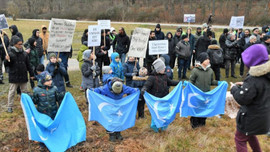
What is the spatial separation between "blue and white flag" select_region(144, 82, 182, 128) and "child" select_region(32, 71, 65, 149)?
1981mm

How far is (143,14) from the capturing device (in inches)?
1885

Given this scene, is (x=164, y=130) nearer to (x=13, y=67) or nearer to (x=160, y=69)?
(x=160, y=69)

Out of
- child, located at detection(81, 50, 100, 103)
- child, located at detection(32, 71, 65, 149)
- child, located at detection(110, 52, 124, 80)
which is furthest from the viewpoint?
child, located at detection(110, 52, 124, 80)

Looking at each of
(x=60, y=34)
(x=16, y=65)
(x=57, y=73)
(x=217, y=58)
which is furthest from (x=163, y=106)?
(x=217, y=58)

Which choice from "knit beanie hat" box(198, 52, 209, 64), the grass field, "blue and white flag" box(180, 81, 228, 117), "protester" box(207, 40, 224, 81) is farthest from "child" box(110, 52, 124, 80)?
"protester" box(207, 40, 224, 81)

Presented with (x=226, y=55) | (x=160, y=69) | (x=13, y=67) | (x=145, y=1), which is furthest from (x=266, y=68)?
(x=145, y=1)

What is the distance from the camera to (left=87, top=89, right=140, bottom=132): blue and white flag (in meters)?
5.26

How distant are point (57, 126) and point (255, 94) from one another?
360 cm

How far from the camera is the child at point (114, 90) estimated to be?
5.08m

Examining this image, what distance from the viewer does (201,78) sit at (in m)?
5.84

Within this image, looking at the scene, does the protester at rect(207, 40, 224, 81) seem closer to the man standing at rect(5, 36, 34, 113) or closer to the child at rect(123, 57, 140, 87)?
the child at rect(123, 57, 140, 87)

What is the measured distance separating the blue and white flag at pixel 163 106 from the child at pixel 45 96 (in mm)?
1981

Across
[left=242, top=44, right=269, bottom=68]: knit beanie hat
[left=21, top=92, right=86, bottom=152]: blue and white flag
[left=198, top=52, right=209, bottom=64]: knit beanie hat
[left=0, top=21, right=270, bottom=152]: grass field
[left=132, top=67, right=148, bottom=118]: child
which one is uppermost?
[left=242, top=44, right=269, bottom=68]: knit beanie hat

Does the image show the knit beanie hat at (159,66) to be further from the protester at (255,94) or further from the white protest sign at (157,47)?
the protester at (255,94)
